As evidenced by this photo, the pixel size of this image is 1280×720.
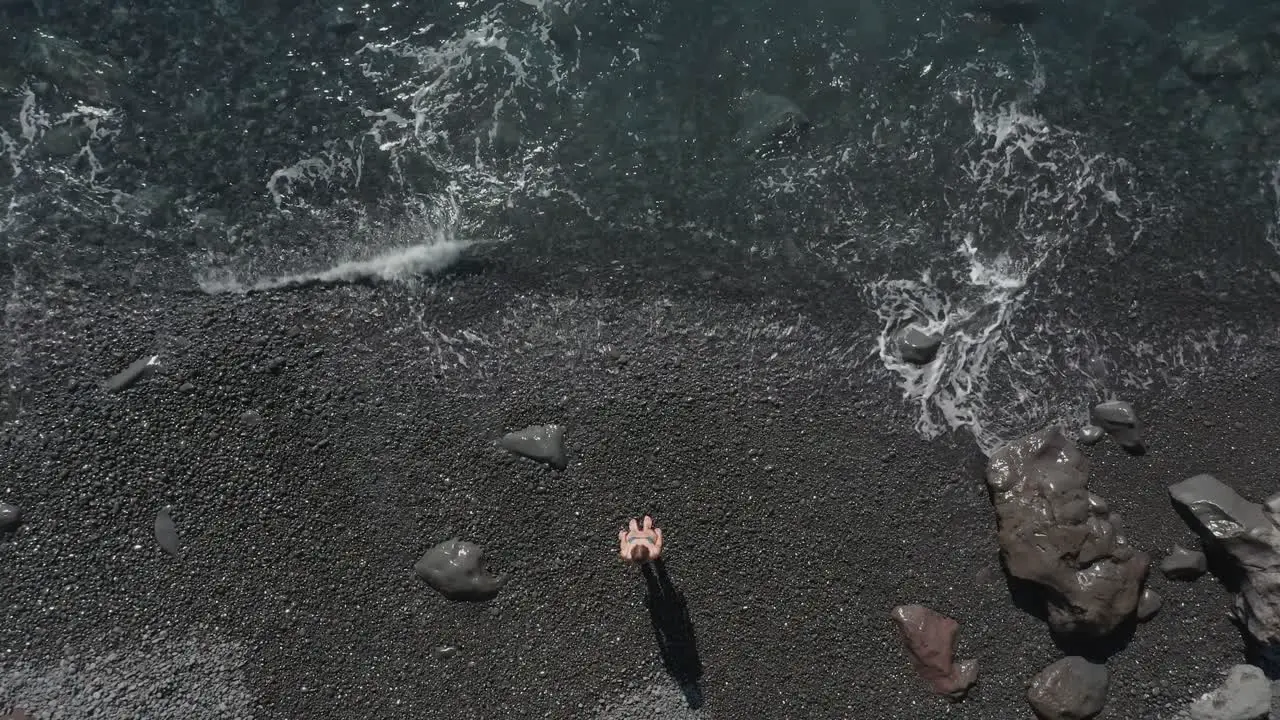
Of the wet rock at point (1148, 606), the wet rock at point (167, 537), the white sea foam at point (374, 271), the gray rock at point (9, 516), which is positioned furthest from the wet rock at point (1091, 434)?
the gray rock at point (9, 516)

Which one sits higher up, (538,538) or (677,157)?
(677,157)

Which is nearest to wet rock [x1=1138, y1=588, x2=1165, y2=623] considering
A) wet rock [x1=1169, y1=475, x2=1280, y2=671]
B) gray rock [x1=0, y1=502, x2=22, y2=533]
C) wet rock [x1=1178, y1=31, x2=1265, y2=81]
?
wet rock [x1=1169, y1=475, x2=1280, y2=671]

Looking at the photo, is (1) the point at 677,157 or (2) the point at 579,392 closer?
(2) the point at 579,392

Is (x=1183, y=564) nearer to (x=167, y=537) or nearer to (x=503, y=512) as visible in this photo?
(x=503, y=512)

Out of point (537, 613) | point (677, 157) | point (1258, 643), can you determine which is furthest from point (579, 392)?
point (1258, 643)

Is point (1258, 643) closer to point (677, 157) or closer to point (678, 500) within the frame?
point (678, 500)
